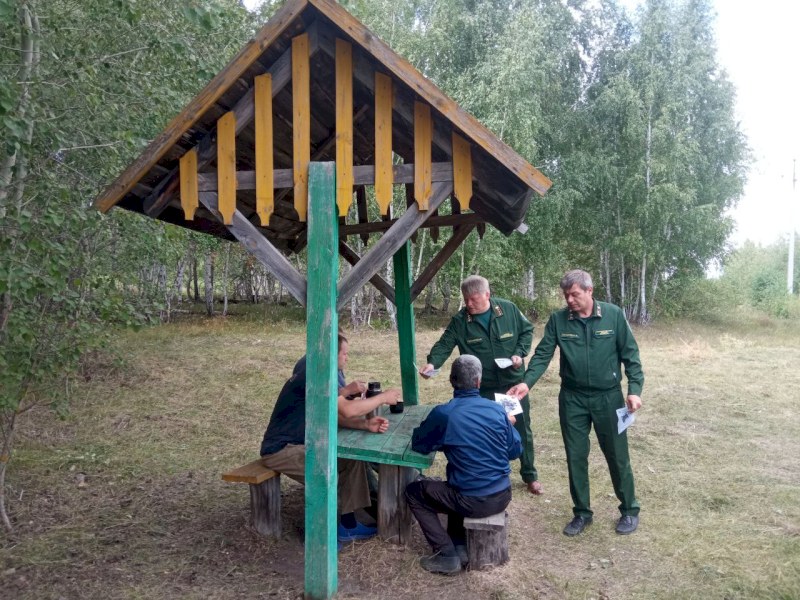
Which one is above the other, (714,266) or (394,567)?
(714,266)

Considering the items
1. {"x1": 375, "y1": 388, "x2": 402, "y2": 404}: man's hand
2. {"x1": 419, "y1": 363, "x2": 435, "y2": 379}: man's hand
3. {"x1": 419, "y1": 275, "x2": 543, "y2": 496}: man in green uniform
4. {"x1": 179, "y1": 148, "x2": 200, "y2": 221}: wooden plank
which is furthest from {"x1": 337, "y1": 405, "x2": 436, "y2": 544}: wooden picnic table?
{"x1": 179, "y1": 148, "x2": 200, "y2": 221}: wooden plank

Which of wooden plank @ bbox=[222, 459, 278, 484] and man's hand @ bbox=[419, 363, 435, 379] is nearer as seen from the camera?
wooden plank @ bbox=[222, 459, 278, 484]

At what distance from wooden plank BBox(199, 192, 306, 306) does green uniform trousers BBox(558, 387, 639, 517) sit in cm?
239

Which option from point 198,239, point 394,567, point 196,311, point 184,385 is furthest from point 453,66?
point 394,567

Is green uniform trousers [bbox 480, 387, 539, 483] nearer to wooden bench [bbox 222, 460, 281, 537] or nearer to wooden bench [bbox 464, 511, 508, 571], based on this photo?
wooden bench [bbox 464, 511, 508, 571]

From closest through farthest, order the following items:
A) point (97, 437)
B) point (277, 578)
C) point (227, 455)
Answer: point (277, 578)
point (227, 455)
point (97, 437)

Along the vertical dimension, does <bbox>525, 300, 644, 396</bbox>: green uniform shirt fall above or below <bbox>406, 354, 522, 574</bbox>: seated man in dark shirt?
A: above

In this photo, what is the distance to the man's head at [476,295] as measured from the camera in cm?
529

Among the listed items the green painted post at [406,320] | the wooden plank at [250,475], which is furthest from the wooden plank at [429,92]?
the wooden plank at [250,475]

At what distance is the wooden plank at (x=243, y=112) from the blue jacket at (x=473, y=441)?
2284 millimetres

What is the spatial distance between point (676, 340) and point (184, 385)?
15534 mm

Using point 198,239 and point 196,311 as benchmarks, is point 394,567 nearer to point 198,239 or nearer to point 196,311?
point 198,239

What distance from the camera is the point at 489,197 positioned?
4.80m

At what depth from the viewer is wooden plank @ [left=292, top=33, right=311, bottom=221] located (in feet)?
12.5
